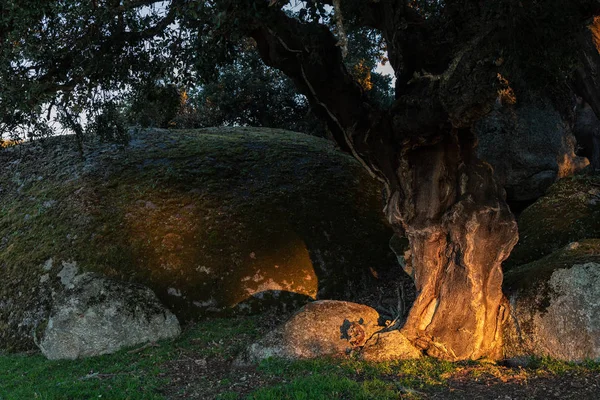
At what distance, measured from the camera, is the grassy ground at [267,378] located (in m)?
7.25

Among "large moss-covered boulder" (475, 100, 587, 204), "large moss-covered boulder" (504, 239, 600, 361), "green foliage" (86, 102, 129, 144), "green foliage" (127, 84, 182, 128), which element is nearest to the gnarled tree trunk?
"large moss-covered boulder" (504, 239, 600, 361)

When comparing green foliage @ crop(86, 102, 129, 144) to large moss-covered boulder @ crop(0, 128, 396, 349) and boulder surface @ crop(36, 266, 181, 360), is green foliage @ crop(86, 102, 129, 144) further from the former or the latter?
boulder surface @ crop(36, 266, 181, 360)

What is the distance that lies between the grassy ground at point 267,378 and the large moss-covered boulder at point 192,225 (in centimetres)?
223

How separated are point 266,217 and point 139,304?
15.5ft

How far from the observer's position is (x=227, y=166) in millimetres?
17484

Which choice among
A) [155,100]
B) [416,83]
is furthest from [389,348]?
[155,100]

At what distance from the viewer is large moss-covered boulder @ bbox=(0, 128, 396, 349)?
13211mm

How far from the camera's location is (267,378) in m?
8.39

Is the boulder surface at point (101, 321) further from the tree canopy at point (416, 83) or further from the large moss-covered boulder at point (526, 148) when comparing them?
the large moss-covered boulder at point (526, 148)

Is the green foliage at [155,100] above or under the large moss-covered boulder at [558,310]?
above

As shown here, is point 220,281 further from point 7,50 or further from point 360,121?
point 7,50

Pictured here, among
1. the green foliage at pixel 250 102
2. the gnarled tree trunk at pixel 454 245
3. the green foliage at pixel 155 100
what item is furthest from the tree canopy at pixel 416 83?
the green foliage at pixel 250 102

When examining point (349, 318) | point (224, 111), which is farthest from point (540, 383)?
point (224, 111)

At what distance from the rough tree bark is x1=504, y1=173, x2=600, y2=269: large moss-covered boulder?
279 centimetres
